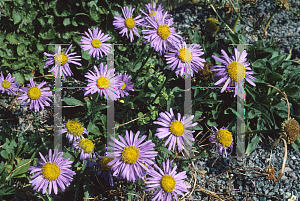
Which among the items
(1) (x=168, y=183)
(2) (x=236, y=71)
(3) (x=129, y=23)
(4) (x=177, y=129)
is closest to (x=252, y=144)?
(2) (x=236, y=71)

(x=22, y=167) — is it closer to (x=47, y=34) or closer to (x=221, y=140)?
(x=47, y=34)

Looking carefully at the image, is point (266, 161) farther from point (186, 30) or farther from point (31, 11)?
point (31, 11)

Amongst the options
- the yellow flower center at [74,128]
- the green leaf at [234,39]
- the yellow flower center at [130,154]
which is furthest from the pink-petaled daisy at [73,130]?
the green leaf at [234,39]

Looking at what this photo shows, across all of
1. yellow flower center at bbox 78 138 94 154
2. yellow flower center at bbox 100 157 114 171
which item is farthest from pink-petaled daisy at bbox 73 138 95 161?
yellow flower center at bbox 100 157 114 171

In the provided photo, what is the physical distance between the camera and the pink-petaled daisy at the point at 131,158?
222 centimetres

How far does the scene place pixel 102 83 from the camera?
246 centimetres

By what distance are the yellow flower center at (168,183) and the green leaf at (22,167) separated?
1.43 meters

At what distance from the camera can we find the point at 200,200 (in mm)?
2932

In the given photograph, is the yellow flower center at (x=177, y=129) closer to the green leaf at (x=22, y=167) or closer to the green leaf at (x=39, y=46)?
the green leaf at (x=22, y=167)

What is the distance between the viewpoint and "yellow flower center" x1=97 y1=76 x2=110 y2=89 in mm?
2445

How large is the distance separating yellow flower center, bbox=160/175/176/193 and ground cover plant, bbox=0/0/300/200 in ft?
0.05

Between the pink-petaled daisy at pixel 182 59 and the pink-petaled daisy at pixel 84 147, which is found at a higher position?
the pink-petaled daisy at pixel 182 59

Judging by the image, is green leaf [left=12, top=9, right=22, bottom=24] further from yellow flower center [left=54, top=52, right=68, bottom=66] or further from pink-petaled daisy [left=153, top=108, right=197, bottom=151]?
pink-petaled daisy [left=153, top=108, right=197, bottom=151]

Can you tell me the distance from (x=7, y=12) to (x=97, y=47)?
4.27 feet
